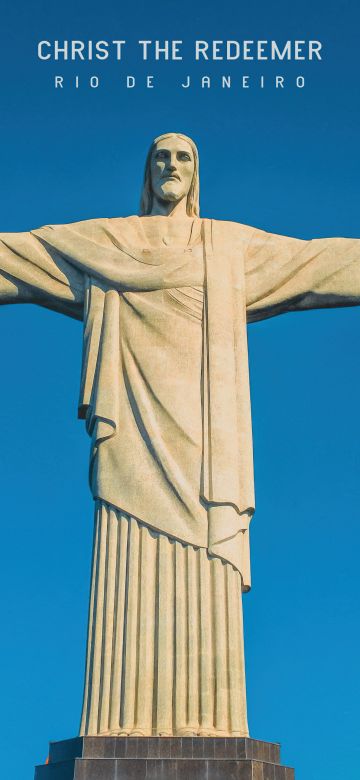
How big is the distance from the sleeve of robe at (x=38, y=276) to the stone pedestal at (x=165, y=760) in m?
5.84

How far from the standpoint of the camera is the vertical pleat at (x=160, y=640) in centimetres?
1234

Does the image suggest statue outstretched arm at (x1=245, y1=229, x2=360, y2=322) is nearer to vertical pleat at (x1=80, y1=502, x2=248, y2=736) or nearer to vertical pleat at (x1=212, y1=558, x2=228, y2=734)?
vertical pleat at (x1=80, y1=502, x2=248, y2=736)

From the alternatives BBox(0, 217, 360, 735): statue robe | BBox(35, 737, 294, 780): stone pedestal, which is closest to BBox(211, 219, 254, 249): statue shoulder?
BBox(0, 217, 360, 735): statue robe

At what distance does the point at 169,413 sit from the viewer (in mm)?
13641

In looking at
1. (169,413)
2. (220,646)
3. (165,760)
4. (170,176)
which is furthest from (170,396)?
(165,760)

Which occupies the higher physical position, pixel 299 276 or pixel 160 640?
pixel 299 276

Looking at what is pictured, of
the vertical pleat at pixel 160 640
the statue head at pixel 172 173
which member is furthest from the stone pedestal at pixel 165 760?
the statue head at pixel 172 173

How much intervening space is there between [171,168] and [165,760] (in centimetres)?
787

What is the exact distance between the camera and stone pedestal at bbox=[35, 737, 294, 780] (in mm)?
11672

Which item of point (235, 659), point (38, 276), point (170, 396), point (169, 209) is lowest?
point (235, 659)

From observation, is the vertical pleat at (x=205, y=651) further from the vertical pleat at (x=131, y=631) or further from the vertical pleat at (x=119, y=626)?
the vertical pleat at (x=119, y=626)

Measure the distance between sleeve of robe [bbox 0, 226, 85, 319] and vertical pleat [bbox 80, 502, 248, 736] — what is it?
3.39m

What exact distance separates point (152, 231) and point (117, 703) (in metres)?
6.20

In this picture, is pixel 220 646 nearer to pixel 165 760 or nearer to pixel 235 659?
pixel 235 659
